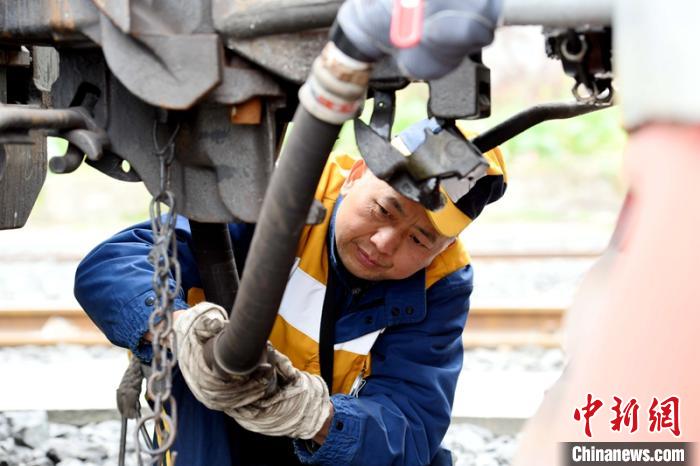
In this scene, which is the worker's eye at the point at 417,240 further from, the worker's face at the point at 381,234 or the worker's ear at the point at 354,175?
the worker's ear at the point at 354,175

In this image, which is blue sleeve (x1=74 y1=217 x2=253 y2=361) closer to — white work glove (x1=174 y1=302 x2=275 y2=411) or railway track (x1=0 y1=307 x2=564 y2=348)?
white work glove (x1=174 y1=302 x2=275 y2=411)

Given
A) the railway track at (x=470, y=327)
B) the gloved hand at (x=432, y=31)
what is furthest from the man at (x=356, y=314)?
the railway track at (x=470, y=327)

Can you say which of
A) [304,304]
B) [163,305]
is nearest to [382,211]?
[304,304]

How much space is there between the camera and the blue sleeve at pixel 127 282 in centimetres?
263

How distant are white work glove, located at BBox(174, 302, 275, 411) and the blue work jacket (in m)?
0.34

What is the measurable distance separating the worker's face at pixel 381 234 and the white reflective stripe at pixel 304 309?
0.14m

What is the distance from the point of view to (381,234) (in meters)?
2.85

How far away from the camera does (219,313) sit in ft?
7.63

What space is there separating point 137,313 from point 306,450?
609 millimetres

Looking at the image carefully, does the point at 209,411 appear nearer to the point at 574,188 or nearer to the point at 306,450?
the point at 306,450

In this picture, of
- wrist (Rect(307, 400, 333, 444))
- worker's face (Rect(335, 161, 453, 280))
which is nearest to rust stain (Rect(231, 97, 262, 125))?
worker's face (Rect(335, 161, 453, 280))

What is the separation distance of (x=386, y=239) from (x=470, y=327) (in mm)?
3404

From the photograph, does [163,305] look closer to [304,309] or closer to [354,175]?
[304,309]

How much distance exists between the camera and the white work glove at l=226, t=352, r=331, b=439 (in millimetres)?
2377
